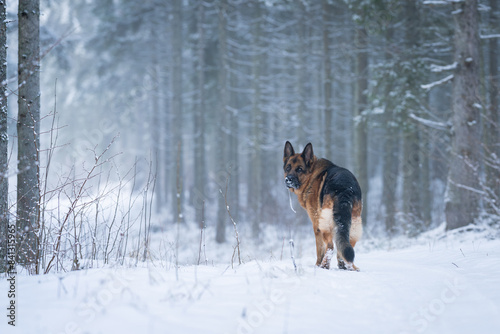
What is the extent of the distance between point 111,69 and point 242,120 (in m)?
9.91

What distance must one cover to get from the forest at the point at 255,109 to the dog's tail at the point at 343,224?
4.19 ft

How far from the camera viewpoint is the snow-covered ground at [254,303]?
220cm

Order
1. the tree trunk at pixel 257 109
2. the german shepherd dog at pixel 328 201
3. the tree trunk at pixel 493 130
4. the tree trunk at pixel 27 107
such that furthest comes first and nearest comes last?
the tree trunk at pixel 257 109 < the tree trunk at pixel 493 130 < the tree trunk at pixel 27 107 < the german shepherd dog at pixel 328 201

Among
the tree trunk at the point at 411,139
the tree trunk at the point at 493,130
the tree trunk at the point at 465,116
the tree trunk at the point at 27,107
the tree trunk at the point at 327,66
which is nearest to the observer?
the tree trunk at the point at 27,107

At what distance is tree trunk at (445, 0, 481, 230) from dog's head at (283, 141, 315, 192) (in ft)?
16.2

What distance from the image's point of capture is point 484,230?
328 inches

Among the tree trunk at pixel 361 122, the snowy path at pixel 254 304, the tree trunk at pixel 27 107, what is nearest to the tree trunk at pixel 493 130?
the tree trunk at pixel 361 122

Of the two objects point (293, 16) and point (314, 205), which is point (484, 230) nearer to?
point (314, 205)

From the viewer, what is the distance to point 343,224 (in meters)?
4.00

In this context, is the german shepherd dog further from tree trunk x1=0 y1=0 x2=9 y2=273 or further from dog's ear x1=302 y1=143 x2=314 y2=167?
tree trunk x1=0 y1=0 x2=9 y2=273

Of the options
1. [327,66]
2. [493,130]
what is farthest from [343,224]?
[327,66]

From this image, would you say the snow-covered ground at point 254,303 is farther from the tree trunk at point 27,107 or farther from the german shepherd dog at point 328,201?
the tree trunk at point 27,107

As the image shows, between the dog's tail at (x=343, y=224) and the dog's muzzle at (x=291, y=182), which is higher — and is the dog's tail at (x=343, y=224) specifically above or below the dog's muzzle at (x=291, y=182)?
below

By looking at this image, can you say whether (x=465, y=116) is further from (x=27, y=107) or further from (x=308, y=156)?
(x=27, y=107)
